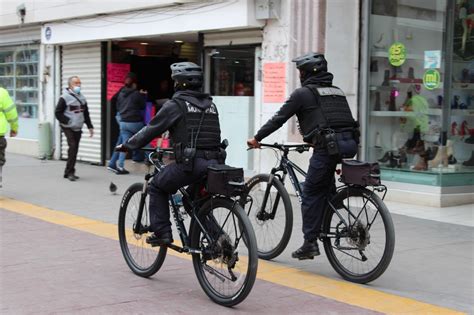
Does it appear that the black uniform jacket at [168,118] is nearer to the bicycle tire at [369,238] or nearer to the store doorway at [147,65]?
the bicycle tire at [369,238]

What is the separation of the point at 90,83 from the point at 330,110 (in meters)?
10.5

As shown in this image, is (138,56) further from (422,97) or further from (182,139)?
(182,139)

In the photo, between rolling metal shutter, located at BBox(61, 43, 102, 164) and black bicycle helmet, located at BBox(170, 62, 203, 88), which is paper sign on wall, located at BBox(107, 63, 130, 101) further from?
black bicycle helmet, located at BBox(170, 62, 203, 88)

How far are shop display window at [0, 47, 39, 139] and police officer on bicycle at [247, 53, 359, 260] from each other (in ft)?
42.4

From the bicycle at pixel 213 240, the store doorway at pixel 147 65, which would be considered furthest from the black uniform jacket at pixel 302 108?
the store doorway at pixel 147 65

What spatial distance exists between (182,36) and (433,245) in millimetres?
8185

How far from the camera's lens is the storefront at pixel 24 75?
57.5 ft

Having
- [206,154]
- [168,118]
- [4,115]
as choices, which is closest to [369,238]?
[206,154]

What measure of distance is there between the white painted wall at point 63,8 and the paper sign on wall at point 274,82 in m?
1.86

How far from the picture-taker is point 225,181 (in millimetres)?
5012

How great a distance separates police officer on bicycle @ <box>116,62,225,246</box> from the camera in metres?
5.36

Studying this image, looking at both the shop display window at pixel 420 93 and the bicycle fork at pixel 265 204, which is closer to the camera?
the bicycle fork at pixel 265 204

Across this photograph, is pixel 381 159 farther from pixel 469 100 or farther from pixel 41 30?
pixel 41 30

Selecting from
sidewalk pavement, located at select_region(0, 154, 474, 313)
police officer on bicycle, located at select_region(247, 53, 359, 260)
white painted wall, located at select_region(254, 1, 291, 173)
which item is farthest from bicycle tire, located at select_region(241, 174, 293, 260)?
white painted wall, located at select_region(254, 1, 291, 173)
